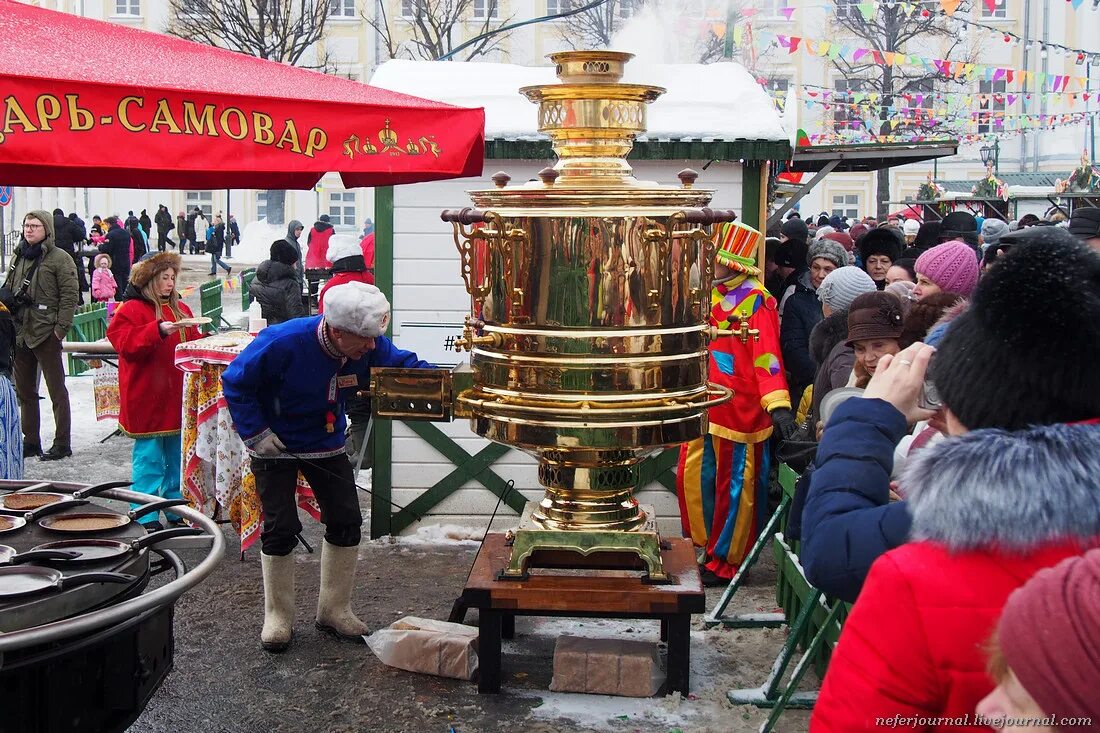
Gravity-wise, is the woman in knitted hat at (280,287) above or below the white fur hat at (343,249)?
below

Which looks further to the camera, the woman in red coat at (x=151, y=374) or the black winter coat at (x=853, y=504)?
the woman in red coat at (x=151, y=374)

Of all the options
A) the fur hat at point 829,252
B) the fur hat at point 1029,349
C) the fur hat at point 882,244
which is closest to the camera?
the fur hat at point 1029,349

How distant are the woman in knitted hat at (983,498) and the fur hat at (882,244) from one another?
7.03m

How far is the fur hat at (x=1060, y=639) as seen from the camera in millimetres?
1385

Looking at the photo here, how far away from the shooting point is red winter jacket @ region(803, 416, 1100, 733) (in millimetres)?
1770

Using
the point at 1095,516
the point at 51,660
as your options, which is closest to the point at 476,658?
the point at 51,660

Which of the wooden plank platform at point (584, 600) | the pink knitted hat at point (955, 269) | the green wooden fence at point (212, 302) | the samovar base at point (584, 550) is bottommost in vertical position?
the wooden plank platform at point (584, 600)

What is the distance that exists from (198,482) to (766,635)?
374 centimetres

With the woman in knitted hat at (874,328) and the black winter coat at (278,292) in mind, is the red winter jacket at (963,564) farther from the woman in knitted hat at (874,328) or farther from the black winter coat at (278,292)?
the black winter coat at (278,292)

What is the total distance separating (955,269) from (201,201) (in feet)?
153

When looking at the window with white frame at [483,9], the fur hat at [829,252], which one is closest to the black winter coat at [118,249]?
the fur hat at [829,252]

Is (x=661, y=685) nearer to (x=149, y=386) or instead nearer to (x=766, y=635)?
(x=766, y=635)

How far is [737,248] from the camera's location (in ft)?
21.3

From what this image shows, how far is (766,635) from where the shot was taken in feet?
19.4
